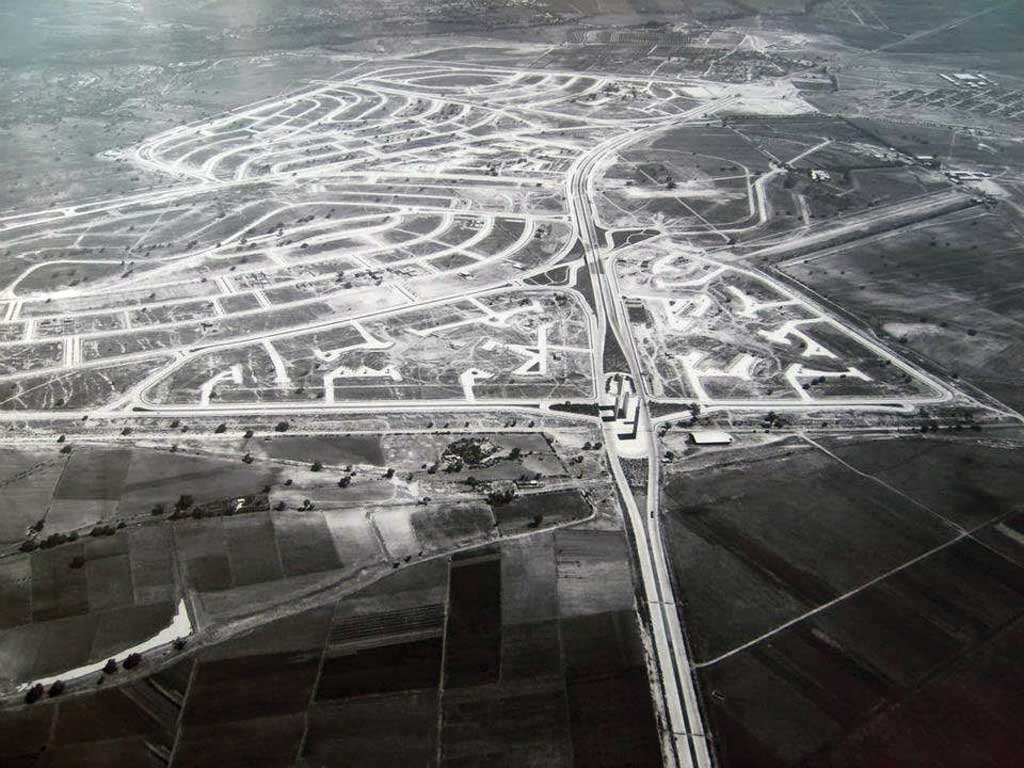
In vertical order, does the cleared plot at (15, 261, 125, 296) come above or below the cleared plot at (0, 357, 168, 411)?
above

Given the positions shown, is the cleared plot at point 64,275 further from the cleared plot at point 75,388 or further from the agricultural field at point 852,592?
the agricultural field at point 852,592

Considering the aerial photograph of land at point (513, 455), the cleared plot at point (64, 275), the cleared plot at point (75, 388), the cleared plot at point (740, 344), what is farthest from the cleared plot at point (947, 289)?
the cleared plot at point (64, 275)

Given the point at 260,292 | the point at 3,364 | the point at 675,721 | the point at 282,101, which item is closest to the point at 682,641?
the point at 675,721

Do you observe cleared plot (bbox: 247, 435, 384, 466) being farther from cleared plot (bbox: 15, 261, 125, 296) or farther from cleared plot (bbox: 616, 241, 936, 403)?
cleared plot (bbox: 15, 261, 125, 296)

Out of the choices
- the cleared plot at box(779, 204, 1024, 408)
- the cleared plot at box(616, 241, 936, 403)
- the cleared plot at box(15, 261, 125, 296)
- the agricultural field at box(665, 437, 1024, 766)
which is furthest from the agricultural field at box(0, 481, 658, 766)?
the cleared plot at box(15, 261, 125, 296)

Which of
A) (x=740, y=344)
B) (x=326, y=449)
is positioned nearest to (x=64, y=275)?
(x=326, y=449)

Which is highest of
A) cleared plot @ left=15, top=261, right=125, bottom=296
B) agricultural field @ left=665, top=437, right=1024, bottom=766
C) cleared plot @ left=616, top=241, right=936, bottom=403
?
cleared plot @ left=15, top=261, right=125, bottom=296

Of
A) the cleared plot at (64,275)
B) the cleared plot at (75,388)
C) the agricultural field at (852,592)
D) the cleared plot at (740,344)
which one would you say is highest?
the cleared plot at (64,275)

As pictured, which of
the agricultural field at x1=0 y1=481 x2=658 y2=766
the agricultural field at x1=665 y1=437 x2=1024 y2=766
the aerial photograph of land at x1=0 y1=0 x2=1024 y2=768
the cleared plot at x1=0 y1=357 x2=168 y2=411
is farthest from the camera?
the cleared plot at x1=0 y1=357 x2=168 y2=411
